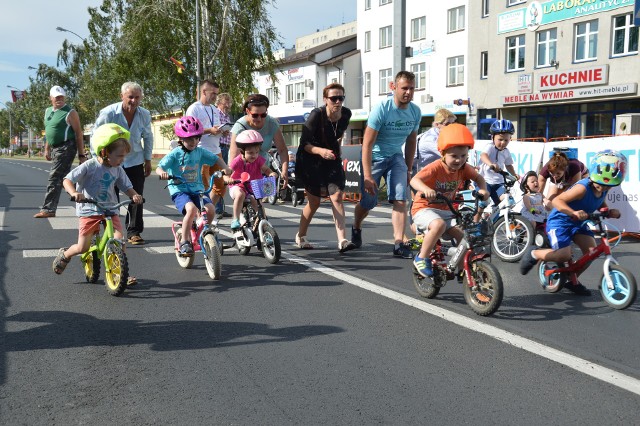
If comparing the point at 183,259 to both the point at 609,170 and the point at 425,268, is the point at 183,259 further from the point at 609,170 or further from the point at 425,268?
the point at 609,170

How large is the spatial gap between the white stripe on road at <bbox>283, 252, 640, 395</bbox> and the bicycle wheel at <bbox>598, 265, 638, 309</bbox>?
4.21 ft

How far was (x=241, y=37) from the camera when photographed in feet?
105

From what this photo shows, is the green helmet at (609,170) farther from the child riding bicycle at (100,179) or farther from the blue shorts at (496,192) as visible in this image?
the child riding bicycle at (100,179)

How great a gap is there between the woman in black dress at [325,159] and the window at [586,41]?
25.3 m

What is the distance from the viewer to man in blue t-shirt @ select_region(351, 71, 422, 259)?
24.2 feet

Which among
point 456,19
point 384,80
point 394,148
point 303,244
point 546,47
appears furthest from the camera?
point 384,80

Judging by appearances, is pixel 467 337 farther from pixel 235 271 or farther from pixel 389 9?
pixel 389 9

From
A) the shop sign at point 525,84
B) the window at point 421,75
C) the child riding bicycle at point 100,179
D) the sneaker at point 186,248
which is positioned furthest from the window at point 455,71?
the child riding bicycle at point 100,179

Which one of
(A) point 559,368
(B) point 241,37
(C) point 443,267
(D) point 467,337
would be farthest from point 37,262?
(B) point 241,37

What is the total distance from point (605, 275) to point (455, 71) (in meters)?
34.3

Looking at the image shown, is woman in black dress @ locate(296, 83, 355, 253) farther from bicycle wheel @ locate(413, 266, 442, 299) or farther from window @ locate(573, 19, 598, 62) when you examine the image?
window @ locate(573, 19, 598, 62)

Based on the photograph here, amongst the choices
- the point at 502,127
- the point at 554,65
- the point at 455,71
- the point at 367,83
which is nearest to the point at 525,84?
the point at 554,65

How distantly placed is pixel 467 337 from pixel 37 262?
4.91 metres

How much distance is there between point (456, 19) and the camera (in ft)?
125
